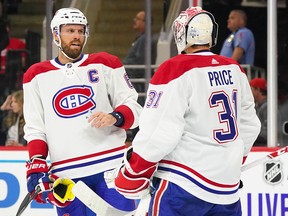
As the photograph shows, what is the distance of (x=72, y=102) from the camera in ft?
14.8

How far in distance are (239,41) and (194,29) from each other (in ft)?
8.38

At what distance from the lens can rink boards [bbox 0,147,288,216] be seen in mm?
5793

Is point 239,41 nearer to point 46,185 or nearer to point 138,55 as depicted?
point 138,55

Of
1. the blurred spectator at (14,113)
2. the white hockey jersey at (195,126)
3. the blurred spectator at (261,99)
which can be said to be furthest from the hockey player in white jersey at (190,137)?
the blurred spectator at (14,113)

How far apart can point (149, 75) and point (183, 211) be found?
2506 mm

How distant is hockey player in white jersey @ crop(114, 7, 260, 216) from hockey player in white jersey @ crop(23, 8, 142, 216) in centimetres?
65

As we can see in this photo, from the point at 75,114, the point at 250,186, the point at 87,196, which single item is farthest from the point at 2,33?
the point at 87,196

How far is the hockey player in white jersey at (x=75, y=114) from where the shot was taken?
4.52m

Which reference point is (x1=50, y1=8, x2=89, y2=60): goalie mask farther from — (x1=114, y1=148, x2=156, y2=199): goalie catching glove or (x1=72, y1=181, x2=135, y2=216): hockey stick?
(x1=114, y1=148, x2=156, y2=199): goalie catching glove

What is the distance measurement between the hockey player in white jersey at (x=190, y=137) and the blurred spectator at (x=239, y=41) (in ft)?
7.95

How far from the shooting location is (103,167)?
4.56 m

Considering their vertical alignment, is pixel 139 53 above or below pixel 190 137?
above

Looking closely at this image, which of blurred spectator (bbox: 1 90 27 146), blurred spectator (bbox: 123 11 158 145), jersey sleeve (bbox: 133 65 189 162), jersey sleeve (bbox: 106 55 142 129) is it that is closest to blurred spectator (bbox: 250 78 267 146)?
blurred spectator (bbox: 123 11 158 145)

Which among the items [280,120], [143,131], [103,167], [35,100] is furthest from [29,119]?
[280,120]
